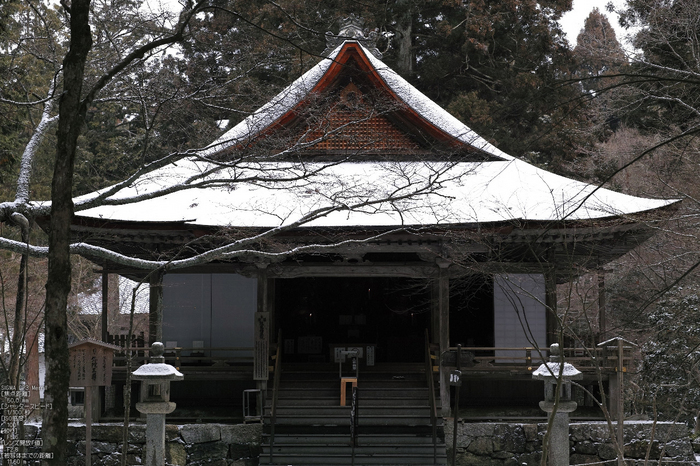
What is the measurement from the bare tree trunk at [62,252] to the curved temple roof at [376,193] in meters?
3.76

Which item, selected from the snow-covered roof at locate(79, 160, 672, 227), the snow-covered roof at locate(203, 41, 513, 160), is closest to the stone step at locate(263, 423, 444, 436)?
the snow-covered roof at locate(79, 160, 672, 227)

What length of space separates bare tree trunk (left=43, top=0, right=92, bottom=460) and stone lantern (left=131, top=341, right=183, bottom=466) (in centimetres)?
479

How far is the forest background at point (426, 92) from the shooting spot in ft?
26.0

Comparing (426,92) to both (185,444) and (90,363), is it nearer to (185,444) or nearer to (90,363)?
(185,444)

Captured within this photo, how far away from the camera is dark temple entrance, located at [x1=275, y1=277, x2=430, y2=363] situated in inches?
663

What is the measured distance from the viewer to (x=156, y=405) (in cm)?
1027

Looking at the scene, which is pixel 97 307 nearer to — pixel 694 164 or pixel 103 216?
pixel 103 216

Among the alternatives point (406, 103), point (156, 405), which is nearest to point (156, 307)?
point (156, 405)

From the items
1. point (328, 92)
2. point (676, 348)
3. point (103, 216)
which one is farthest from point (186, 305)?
point (676, 348)

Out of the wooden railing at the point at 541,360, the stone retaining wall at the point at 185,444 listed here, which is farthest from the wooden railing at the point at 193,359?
the wooden railing at the point at 541,360

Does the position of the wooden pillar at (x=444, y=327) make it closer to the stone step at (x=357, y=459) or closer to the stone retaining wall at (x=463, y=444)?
the stone retaining wall at (x=463, y=444)

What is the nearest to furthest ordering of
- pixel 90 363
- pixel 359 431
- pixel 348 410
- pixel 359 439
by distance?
pixel 90 363 < pixel 359 439 < pixel 359 431 < pixel 348 410

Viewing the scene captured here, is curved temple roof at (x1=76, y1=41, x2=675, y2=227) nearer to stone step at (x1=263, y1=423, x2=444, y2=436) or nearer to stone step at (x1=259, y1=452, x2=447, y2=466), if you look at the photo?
stone step at (x1=263, y1=423, x2=444, y2=436)

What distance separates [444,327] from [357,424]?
2183mm
